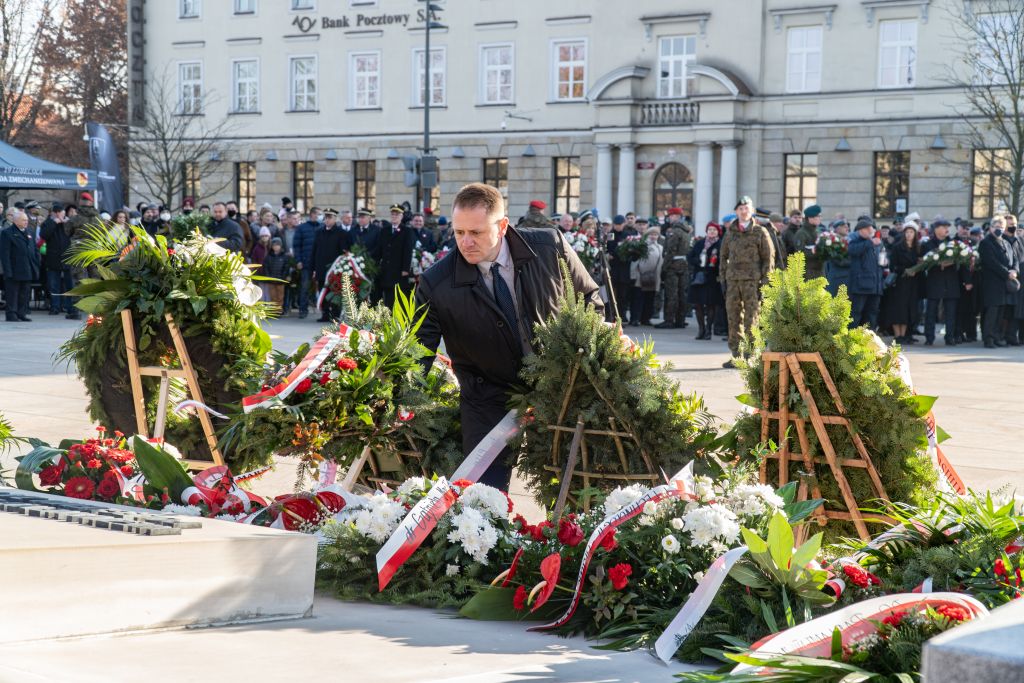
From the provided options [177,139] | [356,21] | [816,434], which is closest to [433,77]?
[356,21]

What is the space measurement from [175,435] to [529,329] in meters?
2.42

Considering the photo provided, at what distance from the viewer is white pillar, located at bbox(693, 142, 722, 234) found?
3794 cm

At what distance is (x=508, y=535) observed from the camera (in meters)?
4.95

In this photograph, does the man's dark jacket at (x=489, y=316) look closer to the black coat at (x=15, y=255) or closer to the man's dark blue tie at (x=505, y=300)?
the man's dark blue tie at (x=505, y=300)

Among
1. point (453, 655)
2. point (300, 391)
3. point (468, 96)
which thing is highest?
point (468, 96)

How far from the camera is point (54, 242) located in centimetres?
2347

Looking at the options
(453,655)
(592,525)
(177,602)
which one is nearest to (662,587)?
(592,525)

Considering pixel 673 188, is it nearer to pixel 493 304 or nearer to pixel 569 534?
pixel 493 304

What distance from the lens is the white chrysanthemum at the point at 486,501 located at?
4988 millimetres

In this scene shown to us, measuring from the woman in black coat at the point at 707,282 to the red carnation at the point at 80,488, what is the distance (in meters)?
15.6

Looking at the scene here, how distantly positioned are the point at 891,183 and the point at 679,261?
16.0 m

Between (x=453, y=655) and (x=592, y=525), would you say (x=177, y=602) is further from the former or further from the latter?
(x=592, y=525)

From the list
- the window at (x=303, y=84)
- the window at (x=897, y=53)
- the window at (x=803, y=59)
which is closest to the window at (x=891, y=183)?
the window at (x=897, y=53)

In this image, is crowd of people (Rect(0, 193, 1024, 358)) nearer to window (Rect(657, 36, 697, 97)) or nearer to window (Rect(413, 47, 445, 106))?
window (Rect(657, 36, 697, 97))
